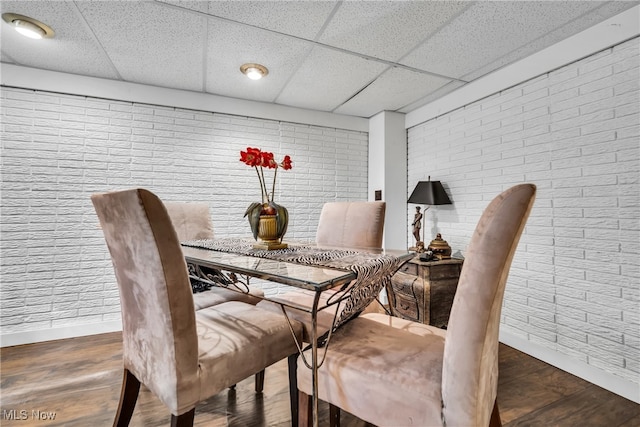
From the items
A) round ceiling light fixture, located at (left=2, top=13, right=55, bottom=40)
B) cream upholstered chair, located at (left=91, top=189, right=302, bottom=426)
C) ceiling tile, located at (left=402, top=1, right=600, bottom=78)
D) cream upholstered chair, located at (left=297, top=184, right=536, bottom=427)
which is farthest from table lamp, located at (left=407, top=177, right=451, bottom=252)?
round ceiling light fixture, located at (left=2, top=13, right=55, bottom=40)

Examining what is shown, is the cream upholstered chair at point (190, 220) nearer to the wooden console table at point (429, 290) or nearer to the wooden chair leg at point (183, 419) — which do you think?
the wooden chair leg at point (183, 419)

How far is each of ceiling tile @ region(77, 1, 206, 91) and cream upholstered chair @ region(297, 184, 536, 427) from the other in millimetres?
2121

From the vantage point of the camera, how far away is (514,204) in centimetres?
75

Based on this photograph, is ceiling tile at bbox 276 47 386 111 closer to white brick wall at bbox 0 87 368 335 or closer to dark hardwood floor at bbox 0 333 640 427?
white brick wall at bbox 0 87 368 335

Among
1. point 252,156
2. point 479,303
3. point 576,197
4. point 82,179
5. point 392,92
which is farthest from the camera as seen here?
point 392,92

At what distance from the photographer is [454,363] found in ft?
2.61

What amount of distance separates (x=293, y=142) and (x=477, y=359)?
3.14 meters

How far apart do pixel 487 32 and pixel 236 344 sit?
2.47 meters

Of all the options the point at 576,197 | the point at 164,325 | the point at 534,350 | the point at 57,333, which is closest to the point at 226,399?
the point at 164,325

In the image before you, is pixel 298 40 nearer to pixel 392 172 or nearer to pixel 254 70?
pixel 254 70

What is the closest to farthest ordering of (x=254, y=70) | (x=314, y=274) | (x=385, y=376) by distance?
(x=385, y=376)
(x=314, y=274)
(x=254, y=70)

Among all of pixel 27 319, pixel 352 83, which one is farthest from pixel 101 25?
pixel 27 319

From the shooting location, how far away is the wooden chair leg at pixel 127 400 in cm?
120

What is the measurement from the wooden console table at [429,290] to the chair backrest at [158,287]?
180 centimetres
